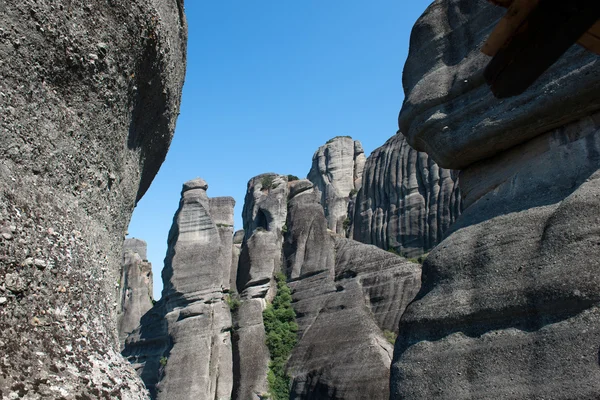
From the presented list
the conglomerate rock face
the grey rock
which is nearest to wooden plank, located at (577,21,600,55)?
the conglomerate rock face

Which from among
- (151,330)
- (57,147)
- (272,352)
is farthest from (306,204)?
(57,147)

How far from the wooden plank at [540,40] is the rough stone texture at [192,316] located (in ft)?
72.1

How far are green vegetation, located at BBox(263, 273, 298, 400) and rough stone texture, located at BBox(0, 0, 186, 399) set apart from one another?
16.6 meters

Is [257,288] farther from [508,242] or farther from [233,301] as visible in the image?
[508,242]

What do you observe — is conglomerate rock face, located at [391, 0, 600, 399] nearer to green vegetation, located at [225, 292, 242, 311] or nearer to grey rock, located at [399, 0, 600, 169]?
grey rock, located at [399, 0, 600, 169]

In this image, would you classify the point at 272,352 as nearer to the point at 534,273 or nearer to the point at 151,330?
the point at 151,330

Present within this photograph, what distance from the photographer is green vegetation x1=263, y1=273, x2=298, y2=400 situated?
67.9 feet

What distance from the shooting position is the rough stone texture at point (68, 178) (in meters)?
3.09

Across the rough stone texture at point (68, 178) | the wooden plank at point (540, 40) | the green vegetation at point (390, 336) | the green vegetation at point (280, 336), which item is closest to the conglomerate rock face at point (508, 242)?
the rough stone texture at point (68, 178)

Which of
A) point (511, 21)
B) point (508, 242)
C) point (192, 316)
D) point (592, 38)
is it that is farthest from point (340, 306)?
point (511, 21)

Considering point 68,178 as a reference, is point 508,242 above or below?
above

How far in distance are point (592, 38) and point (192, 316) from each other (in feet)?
76.1

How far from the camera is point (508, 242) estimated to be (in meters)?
Result: 6.41

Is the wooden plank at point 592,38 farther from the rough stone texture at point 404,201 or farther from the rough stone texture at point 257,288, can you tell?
the rough stone texture at point 257,288
